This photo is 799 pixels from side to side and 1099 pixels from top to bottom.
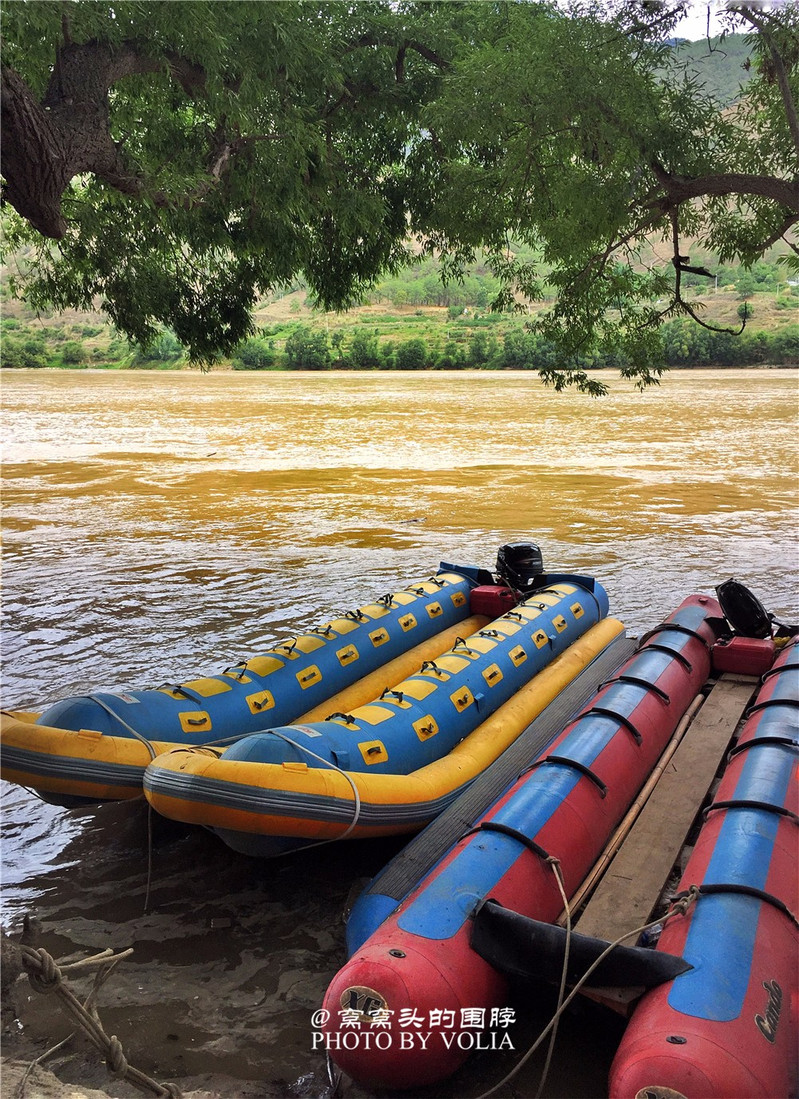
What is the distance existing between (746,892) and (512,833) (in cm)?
83

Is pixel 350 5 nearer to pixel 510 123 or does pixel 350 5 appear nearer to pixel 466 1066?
pixel 510 123

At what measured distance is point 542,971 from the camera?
289cm

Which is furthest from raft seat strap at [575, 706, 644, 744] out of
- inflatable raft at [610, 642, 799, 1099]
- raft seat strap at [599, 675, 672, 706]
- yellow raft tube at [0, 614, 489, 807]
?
yellow raft tube at [0, 614, 489, 807]

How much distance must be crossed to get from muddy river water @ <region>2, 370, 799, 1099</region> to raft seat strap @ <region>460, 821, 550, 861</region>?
0.56 m

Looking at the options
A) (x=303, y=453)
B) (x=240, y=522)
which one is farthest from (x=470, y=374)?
(x=240, y=522)

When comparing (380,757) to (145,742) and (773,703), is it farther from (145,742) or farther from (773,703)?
(773,703)

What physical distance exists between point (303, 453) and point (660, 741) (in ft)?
49.7

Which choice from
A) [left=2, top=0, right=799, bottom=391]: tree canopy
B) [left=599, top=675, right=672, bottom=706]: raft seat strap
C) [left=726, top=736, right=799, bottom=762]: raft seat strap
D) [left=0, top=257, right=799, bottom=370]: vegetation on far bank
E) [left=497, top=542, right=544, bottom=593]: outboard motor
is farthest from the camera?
[left=0, top=257, right=799, bottom=370]: vegetation on far bank

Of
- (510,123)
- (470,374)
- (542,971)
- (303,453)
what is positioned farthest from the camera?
(470,374)

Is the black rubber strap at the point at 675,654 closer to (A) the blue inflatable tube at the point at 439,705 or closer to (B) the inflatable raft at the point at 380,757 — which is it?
(B) the inflatable raft at the point at 380,757

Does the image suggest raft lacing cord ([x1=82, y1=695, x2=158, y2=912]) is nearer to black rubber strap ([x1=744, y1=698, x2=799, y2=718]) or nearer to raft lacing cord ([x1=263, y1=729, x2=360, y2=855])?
raft lacing cord ([x1=263, y1=729, x2=360, y2=855])

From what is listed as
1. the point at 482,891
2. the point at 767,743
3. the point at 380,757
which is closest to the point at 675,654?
the point at 767,743

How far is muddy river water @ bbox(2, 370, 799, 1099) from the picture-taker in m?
3.25

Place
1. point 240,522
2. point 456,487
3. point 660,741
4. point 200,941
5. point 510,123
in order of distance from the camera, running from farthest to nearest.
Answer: point 456,487
point 240,522
point 510,123
point 660,741
point 200,941
